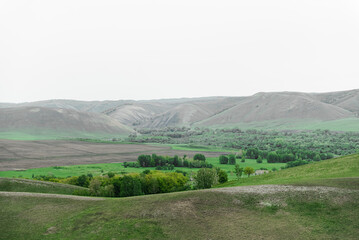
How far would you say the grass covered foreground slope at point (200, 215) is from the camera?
34156mm

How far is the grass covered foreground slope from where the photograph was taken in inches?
1345

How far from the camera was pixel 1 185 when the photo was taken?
65.2m

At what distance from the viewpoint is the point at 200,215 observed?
37.7m

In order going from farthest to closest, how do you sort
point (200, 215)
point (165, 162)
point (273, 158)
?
point (273, 158), point (165, 162), point (200, 215)

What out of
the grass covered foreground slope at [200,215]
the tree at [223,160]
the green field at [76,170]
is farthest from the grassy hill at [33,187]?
the tree at [223,160]

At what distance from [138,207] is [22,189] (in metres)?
37.1

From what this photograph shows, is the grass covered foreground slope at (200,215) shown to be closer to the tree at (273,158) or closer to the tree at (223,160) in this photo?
the tree at (223,160)

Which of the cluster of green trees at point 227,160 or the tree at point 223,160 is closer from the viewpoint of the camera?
the cluster of green trees at point 227,160

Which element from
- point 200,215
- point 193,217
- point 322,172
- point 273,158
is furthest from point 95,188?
point 273,158

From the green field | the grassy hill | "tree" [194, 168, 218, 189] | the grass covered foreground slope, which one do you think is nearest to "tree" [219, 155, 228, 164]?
the green field

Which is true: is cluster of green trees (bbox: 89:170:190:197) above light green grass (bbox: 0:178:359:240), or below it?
below

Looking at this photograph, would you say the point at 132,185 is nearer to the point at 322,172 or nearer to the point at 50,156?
the point at 322,172

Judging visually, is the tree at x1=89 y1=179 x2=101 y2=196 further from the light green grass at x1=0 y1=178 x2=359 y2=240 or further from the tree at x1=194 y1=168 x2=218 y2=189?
the light green grass at x1=0 y1=178 x2=359 y2=240

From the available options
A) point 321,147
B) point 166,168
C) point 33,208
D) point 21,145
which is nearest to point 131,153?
point 166,168
